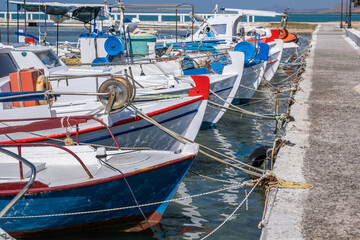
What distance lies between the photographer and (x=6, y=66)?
905 centimetres

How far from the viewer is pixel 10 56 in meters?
9.16

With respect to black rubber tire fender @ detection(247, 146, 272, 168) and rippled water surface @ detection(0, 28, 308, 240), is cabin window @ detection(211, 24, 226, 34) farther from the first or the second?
black rubber tire fender @ detection(247, 146, 272, 168)

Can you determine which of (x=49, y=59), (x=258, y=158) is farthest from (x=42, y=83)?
(x=258, y=158)

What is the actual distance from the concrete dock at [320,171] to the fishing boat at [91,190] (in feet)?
4.62

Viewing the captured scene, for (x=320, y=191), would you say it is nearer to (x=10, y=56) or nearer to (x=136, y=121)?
(x=136, y=121)

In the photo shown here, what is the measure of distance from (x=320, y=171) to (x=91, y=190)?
2820mm

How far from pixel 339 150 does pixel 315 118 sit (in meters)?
2.20

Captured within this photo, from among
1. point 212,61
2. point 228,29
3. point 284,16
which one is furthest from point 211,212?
point 284,16

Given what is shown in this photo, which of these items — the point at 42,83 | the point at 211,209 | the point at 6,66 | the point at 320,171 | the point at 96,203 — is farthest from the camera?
the point at 6,66

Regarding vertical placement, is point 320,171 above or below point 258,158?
above

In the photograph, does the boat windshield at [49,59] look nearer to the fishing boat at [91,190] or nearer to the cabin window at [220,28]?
the fishing boat at [91,190]

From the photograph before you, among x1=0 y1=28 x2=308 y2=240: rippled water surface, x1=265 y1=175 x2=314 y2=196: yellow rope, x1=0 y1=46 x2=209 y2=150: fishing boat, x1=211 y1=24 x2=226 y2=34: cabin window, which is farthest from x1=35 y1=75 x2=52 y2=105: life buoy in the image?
x1=211 y1=24 x2=226 y2=34: cabin window

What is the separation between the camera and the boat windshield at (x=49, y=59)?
10.0 meters

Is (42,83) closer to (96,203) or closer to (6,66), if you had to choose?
(6,66)
